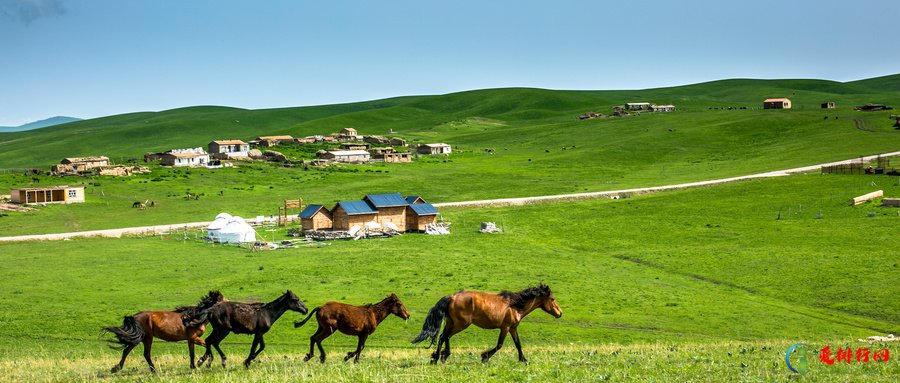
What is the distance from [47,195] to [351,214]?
3494cm

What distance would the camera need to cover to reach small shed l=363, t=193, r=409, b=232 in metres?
70.2

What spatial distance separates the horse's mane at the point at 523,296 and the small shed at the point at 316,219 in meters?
48.3

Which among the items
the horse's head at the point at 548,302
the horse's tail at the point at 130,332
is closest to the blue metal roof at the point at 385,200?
the horse's tail at the point at 130,332

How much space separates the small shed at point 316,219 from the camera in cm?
6888

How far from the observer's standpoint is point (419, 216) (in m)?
70.6

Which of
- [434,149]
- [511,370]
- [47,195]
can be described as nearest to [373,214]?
[47,195]

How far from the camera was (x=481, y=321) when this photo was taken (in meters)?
21.6

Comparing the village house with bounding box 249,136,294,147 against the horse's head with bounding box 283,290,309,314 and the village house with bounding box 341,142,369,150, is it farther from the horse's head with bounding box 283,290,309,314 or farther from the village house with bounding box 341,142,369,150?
the horse's head with bounding box 283,290,309,314

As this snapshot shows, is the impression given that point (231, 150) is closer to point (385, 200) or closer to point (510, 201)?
point (510, 201)

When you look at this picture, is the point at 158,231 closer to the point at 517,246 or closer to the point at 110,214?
the point at 110,214

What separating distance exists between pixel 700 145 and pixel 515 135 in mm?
47072

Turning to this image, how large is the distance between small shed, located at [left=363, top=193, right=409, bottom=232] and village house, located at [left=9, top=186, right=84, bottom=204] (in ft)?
108

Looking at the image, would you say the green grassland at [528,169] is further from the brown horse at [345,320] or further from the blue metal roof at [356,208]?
the brown horse at [345,320]

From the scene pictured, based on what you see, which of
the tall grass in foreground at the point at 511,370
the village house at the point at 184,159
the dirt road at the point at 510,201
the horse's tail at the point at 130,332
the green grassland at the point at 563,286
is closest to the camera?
the tall grass in foreground at the point at 511,370
